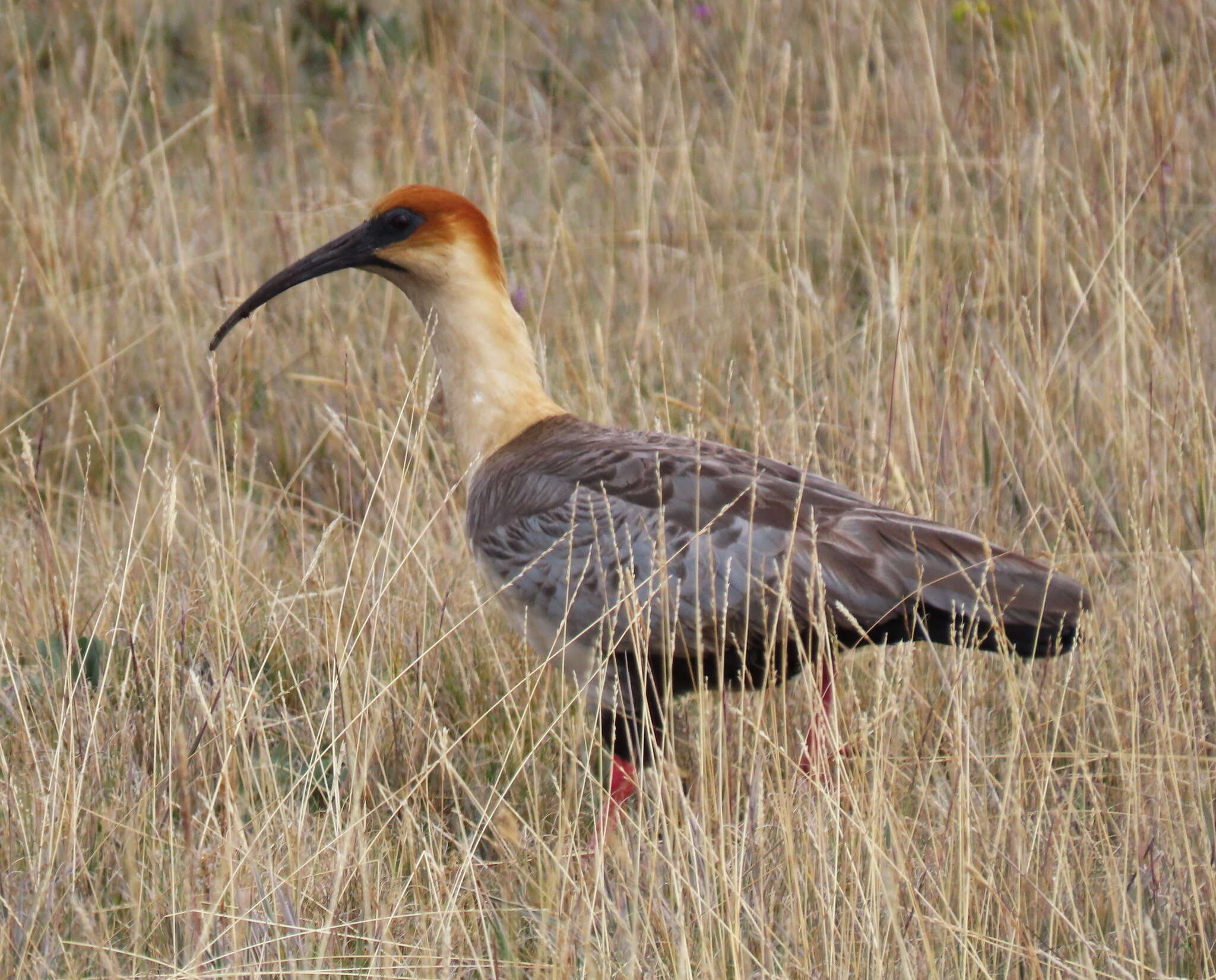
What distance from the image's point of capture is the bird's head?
14.3ft

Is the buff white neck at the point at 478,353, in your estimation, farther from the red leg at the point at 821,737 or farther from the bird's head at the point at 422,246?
the red leg at the point at 821,737

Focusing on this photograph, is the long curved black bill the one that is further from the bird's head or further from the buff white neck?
the buff white neck

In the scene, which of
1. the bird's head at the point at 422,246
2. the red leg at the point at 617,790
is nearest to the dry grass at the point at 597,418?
the red leg at the point at 617,790

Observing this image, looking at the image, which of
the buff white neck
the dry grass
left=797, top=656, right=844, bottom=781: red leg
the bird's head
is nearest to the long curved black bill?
the bird's head

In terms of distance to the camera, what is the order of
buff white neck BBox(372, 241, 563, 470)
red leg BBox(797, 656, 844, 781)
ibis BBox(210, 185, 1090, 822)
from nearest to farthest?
red leg BBox(797, 656, 844, 781) < ibis BBox(210, 185, 1090, 822) < buff white neck BBox(372, 241, 563, 470)

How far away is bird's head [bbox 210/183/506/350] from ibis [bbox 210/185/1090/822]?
0.09 feet

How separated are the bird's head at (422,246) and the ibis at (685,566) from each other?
0.03 metres

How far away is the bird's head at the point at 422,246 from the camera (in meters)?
4.37

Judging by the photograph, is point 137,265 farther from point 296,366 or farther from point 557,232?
point 557,232

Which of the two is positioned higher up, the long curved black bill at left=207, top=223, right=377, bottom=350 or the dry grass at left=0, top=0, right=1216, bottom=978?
the long curved black bill at left=207, top=223, right=377, bottom=350

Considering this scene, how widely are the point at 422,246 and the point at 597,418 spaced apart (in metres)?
0.80

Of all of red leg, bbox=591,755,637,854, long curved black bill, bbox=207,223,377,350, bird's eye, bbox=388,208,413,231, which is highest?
bird's eye, bbox=388,208,413,231

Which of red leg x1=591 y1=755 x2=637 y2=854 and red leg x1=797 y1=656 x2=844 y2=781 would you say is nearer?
red leg x1=797 y1=656 x2=844 y2=781

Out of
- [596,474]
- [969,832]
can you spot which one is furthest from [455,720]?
[969,832]
